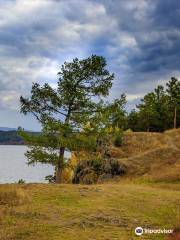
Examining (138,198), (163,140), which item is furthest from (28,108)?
(163,140)

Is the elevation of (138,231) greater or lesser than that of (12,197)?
lesser

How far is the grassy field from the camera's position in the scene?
43.9 ft

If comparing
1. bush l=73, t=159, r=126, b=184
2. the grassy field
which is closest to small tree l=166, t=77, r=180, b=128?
bush l=73, t=159, r=126, b=184

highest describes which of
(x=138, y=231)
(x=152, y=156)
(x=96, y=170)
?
(x=152, y=156)

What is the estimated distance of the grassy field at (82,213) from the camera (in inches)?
527

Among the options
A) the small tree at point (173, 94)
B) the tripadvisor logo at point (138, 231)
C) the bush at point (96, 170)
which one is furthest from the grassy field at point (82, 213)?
the small tree at point (173, 94)

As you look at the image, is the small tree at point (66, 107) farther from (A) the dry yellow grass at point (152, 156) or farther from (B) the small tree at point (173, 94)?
(B) the small tree at point (173, 94)

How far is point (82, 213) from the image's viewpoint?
1636 cm

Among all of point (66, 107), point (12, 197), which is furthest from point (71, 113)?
point (12, 197)

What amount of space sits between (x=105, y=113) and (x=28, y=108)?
720 cm

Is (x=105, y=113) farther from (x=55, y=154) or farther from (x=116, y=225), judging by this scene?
(x=116, y=225)

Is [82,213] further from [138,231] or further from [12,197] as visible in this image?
[12,197]

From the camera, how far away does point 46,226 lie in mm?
14062

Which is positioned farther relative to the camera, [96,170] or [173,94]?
[173,94]
